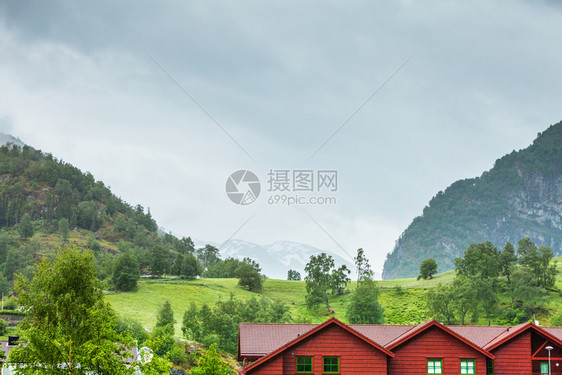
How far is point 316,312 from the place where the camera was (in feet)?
364

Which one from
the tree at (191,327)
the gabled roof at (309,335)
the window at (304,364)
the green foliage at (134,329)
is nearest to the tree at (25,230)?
the green foliage at (134,329)

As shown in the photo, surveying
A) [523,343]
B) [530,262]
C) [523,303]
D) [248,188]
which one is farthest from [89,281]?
[530,262]

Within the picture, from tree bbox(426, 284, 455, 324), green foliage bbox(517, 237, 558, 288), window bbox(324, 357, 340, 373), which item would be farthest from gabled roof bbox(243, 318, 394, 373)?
green foliage bbox(517, 237, 558, 288)

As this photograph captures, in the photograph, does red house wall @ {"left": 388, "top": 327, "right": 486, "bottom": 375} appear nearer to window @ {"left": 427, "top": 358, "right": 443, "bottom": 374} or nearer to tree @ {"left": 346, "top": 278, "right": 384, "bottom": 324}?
window @ {"left": 427, "top": 358, "right": 443, "bottom": 374}

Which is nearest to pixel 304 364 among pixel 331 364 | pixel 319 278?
pixel 331 364

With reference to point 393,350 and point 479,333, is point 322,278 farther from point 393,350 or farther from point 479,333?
point 393,350

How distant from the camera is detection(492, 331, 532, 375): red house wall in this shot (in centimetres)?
4116

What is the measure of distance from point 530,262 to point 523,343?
3214 inches

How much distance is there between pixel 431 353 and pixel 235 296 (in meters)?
84.6

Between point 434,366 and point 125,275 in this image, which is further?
point 125,275

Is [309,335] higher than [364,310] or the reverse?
the reverse

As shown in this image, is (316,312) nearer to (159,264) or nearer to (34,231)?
(159,264)

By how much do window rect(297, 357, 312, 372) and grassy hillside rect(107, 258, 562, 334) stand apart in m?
42.6

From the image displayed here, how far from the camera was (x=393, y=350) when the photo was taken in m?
40.4
